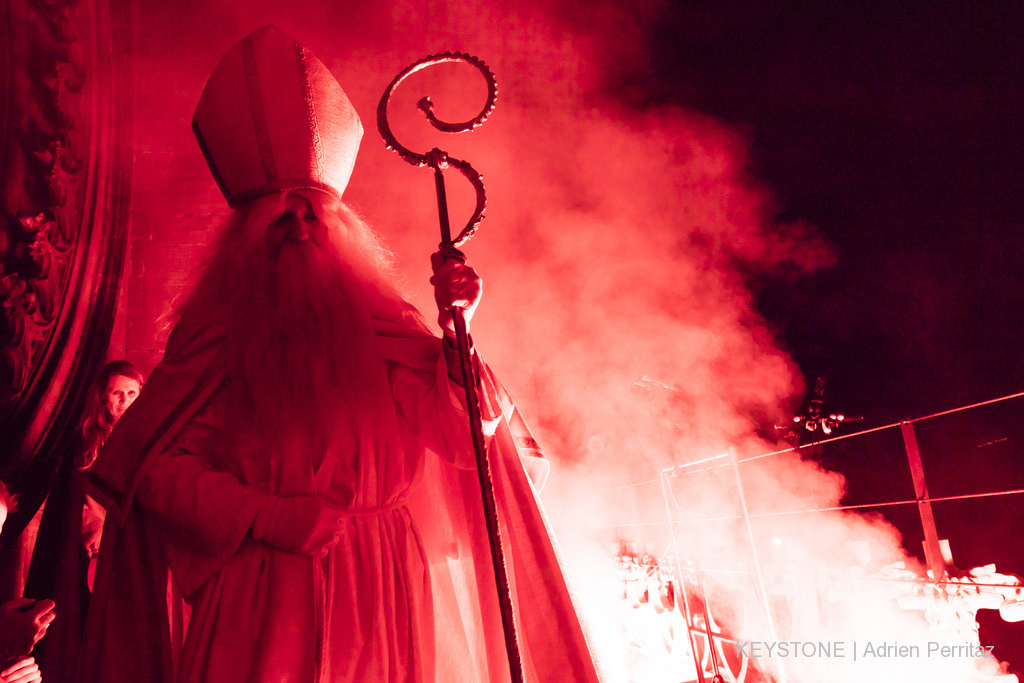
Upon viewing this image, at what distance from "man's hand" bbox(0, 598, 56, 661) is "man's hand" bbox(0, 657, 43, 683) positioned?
3cm

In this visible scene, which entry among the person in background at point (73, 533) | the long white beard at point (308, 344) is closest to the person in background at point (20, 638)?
the person in background at point (73, 533)

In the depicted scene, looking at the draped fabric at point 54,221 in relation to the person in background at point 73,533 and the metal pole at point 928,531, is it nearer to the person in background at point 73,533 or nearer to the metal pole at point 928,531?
the person in background at point 73,533

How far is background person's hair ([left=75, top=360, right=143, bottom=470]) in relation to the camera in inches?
81.9

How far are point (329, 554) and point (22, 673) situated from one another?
90 centimetres

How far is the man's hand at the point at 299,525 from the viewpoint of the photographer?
114 centimetres

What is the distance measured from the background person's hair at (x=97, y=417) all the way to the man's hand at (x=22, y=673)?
727 mm

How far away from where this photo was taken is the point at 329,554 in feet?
3.97

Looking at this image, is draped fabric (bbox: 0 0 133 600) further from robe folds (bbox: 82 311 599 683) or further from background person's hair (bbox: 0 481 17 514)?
robe folds (bbox: 82 311 599 683)

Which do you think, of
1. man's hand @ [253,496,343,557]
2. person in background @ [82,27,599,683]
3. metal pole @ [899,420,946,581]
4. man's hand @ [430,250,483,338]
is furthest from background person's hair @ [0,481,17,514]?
metal pole @ [899,420,946,581]

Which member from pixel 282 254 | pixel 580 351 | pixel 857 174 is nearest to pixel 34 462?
pixel 282 254

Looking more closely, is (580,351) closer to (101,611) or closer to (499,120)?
(499,120)

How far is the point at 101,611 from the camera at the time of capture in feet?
4.13

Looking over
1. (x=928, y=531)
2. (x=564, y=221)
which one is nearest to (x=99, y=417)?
(x=564, y=221)

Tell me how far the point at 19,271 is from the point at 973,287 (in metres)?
8.81
